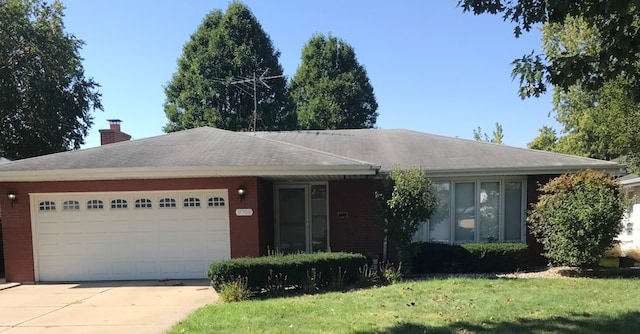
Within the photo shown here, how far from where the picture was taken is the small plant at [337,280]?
892 centimetres

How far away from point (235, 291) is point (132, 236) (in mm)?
4116

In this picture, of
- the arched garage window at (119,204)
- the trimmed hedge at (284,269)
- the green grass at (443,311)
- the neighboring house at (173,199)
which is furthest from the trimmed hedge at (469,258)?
the arched garage window at (119,204)

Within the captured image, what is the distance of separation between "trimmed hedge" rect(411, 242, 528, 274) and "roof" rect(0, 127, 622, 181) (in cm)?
205

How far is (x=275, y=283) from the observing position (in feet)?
28.0

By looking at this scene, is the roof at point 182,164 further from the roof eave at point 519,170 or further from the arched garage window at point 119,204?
the roof eave at point 519,170

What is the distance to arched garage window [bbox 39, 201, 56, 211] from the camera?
10.8m

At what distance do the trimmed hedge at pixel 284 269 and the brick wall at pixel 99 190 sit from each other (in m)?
1.74

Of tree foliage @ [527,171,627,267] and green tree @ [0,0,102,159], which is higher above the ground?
green tree @ [0,0,102,159]

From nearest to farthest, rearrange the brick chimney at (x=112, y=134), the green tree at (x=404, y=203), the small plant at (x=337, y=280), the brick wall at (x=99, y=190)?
1. the small plant at (x=337, y=280)
2. the green tree at (x=404, y=203)
3. the brick wall at (x=99, y=190)
4. the brick chimney at (x=112, y=134)

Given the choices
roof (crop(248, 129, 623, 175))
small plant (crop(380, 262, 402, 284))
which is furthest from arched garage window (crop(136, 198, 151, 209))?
small plant (crop(380, 262, 402, 284))

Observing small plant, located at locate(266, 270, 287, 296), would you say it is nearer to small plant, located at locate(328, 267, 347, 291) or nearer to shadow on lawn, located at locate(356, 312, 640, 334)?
small plant, located at locate(328, 267, 347, 291)

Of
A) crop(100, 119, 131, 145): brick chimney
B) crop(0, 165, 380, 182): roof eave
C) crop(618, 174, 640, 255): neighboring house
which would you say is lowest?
crop(618, 174, 640, 255): neighboring house

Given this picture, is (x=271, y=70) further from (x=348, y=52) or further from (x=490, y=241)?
(x=490, y=241)

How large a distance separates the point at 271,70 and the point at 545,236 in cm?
2536
